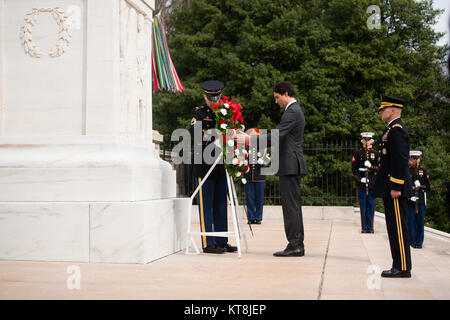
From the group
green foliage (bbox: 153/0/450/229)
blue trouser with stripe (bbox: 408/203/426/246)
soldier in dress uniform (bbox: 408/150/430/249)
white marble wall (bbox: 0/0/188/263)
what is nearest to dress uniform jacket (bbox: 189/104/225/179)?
white marble wall (bbox: 0/0/188/263)

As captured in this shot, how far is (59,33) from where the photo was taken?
605 centimetres

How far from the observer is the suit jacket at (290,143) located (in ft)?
20.8

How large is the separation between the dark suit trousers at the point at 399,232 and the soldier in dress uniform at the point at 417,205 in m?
5.07

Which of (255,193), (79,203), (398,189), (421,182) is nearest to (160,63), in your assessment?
(255,193)

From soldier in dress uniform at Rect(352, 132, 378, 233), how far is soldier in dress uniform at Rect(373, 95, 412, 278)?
6.64 metres

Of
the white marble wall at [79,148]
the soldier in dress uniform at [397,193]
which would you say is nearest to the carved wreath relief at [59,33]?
the white marble wall at [79,148]

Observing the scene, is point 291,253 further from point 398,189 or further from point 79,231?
point 79,231

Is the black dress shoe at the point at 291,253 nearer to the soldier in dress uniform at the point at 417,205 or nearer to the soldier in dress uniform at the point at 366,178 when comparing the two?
the soldier in dress uniform at the point at 417,205

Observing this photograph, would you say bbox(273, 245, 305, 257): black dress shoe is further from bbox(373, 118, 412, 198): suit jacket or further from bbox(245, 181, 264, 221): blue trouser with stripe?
bbox(245, 181, 264, 221): blue trouser with stripe

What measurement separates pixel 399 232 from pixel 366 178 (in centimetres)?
708

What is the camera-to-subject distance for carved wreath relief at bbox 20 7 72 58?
6.04m
